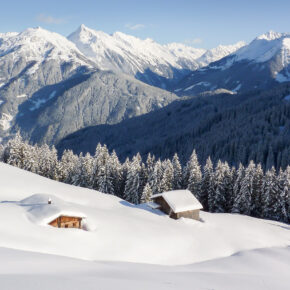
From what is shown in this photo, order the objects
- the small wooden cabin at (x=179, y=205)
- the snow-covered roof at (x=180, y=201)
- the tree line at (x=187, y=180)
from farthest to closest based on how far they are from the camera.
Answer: the tree line at (x=187, y=180) → the small wooden cabin at (x=179, y=205) → the snow-covered roof at (x=180, y=201)

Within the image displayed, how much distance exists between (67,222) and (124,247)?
6.03 m

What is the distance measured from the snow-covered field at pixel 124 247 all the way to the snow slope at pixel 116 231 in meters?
0.11

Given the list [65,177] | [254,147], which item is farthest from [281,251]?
[254,147]

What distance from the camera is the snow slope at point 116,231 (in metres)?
26.1

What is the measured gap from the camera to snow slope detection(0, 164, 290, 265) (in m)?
26.1

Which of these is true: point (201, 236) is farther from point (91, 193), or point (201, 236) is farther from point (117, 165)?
point (117, 165)

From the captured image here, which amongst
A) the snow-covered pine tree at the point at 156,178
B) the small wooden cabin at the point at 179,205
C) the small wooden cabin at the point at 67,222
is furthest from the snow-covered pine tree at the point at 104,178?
the small wooden cabin at the point at 67,222

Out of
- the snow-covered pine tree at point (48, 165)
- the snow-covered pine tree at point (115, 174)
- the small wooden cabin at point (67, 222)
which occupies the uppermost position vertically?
the snow-covered pine tree at point (48, 165)

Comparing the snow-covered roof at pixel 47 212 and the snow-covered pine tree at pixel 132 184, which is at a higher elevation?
the snow-covered pine tree at pixel 132 184

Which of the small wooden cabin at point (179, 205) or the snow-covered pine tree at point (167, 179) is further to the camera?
the snow-covered pine tree at point (167, 179)

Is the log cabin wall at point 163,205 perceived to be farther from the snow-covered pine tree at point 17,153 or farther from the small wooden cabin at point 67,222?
the snow-covered pine tree at point 17,153

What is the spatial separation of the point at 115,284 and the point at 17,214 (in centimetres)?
1868

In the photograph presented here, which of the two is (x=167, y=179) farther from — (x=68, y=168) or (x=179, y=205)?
(x=68, y=168)

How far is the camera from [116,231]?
32125 mm
